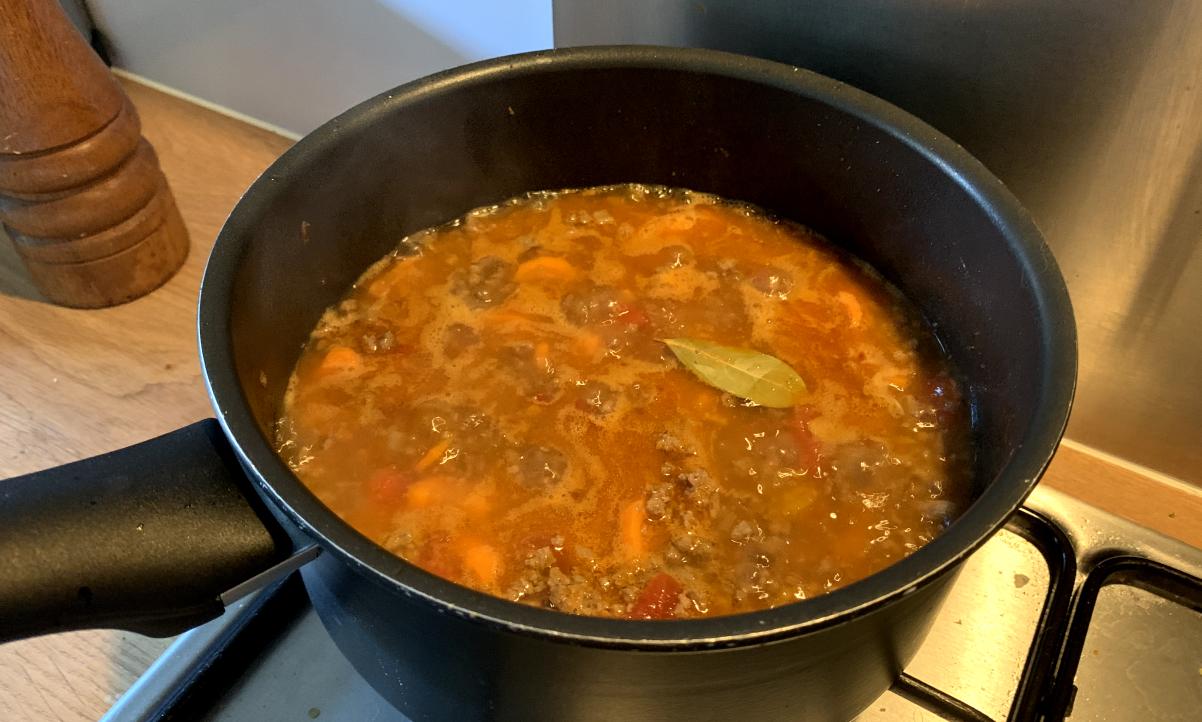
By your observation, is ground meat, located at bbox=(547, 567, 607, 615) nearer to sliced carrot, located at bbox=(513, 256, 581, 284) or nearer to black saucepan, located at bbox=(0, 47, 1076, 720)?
black saucepan, located at bbox=(0, 47, 1076, 720)

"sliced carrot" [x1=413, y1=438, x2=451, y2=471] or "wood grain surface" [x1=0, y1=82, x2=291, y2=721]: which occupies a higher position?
A: "sliced carrot" [x1=413, y1=438, x2=451, y2=471]

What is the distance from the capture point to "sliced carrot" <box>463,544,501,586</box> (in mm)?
699

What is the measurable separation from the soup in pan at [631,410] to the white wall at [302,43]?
242mm

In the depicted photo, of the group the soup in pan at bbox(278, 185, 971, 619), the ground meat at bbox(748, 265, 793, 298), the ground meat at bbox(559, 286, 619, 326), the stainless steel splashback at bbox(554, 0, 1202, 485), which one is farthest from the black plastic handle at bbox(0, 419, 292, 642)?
the stainless steel splashback at bbox(554, 0, 1202, 485)

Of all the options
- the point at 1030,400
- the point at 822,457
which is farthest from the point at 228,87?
the point at 1030,400

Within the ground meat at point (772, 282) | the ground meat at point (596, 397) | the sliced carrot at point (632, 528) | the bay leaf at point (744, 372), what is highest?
the ground meat at point (772, 282)

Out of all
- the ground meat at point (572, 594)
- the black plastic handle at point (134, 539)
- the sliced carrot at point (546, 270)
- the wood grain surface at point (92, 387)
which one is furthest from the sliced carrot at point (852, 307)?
the wood grain surface at point (92, 387)

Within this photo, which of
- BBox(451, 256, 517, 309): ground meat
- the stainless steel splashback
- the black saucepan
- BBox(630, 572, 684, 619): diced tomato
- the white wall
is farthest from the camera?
the white wall

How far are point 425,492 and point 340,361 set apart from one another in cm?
17

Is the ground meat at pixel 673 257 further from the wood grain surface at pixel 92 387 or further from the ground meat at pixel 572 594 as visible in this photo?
the wood grain surface at pixel 92 387

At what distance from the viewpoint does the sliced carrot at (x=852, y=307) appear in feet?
2.90

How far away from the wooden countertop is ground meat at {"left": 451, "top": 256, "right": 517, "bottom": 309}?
0.37 metres

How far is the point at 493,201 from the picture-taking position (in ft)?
3.19

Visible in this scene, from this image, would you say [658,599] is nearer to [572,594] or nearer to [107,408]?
[572,594]
